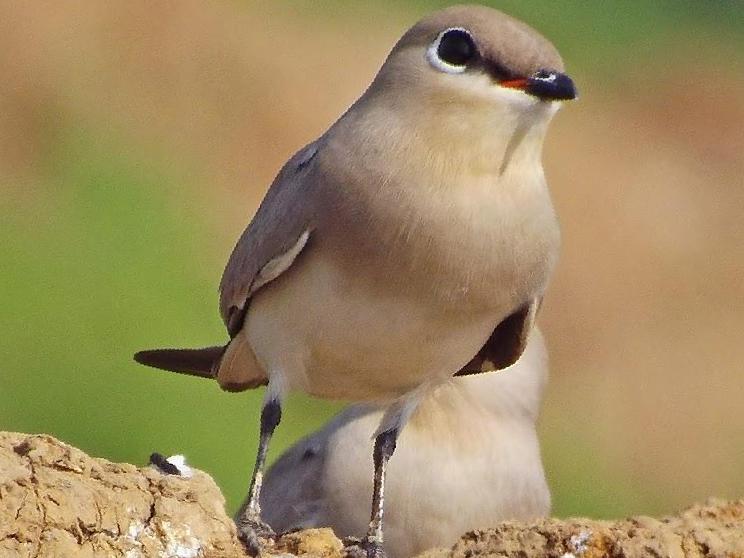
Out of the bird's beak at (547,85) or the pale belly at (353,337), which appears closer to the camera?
the bird's beak at (547,85)

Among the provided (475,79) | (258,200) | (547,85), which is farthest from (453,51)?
(258,200)

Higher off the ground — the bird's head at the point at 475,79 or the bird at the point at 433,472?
the bird's head at the point at 475,79

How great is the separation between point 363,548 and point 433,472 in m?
1.74

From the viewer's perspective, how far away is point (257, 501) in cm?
609

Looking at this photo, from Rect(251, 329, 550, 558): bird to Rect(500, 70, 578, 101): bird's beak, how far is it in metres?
2.35

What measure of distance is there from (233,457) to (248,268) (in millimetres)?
5197

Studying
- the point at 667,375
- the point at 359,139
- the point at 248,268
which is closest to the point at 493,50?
the point at 359,139

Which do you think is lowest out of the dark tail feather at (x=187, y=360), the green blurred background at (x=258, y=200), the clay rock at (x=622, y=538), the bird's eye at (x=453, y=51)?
the clay rock at (x=622, y=538)

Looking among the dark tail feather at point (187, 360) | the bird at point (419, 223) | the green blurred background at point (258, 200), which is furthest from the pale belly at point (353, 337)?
the green blurred background at point (258, 200)

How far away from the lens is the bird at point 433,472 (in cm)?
755

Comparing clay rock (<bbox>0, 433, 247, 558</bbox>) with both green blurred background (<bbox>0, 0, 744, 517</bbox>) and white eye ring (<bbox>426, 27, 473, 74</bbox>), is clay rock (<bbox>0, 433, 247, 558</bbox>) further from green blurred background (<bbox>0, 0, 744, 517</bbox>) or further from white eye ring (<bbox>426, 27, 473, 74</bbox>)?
green blurred background (<bbox>0, 0, 744, 517</bbox>)

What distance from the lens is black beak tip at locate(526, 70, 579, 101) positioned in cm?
545

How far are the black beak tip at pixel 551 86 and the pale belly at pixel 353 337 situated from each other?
33.3 inches

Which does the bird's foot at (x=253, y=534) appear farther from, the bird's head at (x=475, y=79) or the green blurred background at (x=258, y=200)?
the green blurred background at (x=258, y=200)
